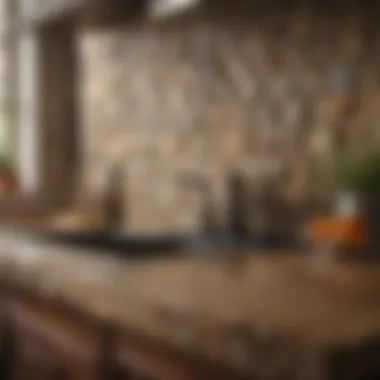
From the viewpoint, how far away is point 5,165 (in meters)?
3.50

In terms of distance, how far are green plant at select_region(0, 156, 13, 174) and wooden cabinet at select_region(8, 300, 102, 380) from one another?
1.39m

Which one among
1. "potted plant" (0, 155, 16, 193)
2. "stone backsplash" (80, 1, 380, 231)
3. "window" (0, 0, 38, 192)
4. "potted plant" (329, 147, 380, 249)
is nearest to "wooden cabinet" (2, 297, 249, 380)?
"potted plant" (329, 147, 380, 249)

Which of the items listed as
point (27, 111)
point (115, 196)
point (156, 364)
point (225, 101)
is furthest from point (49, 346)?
point (27, 111)

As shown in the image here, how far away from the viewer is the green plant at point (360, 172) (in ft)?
5.96

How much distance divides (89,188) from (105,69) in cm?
44

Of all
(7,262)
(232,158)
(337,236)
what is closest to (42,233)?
(7,262)

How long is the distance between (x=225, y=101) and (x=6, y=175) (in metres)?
1.26

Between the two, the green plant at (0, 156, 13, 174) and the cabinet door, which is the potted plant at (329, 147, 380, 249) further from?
the green plant at (0, 156, 13, 174)

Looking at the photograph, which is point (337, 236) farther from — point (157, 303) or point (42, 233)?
point (42, 233)

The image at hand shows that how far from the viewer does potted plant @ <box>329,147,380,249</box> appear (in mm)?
1823

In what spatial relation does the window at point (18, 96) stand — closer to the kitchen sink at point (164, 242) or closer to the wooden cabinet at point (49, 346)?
the kitchen sink at point (164, 242)

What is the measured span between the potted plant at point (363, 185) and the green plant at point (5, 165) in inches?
74.8

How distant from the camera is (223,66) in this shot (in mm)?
2539

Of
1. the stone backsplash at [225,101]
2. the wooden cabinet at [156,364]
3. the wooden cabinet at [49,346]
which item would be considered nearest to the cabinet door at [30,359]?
the wooden cabinet at [49,346]
